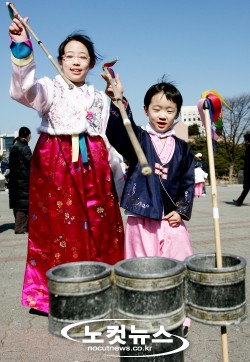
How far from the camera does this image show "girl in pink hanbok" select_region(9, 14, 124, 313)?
8.52 feet

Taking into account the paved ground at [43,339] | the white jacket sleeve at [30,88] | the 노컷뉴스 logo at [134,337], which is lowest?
the paved ground at [43,339]

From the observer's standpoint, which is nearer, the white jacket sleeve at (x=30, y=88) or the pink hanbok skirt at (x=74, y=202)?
the white jacket sleeve at (x=30, y=88)

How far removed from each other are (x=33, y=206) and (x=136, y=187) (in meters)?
0.85

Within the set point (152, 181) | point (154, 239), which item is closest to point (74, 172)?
point (152, 181)

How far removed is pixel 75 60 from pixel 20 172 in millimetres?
4342

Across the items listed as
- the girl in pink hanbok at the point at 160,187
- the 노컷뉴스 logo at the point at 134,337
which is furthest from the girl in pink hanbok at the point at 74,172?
the 노컷뉴스 logo at the point at 134,337

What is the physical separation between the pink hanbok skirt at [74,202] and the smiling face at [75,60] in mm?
406

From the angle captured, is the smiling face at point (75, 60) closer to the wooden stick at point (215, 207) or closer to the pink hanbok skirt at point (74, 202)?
the pink hanbok skirt at point (74, 202)

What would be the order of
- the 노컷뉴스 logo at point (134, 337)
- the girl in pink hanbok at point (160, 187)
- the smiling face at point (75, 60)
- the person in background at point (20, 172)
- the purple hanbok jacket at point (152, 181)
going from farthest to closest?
the person in background at point (20, 172), the smiling face at point (75, 60), the girl in pink hanbok at point (160, 187), the purple hanbok jacket at point (152, 181), the 노컷뉴스 logo at point (134, 337)

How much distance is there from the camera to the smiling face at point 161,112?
2389 millimetres

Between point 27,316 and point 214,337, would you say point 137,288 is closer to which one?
point 214,337

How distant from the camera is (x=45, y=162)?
8.84 feet

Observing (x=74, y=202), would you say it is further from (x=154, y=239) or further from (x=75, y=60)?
(x=75, y=60)

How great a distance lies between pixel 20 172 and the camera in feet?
21.7
